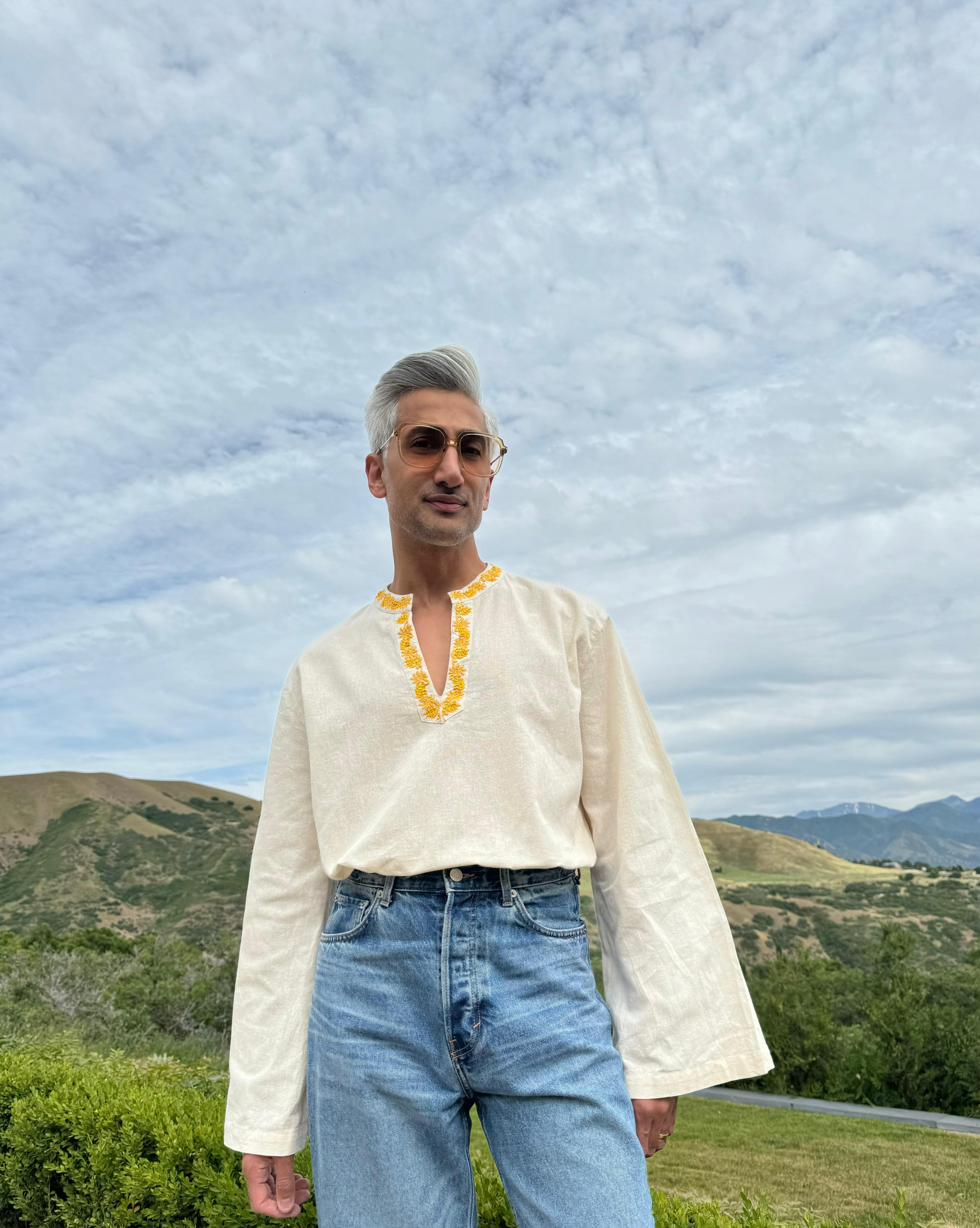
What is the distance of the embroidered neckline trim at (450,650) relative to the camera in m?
1.73

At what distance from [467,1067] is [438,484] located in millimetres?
1057

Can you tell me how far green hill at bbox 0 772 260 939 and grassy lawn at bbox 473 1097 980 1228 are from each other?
51.0ft

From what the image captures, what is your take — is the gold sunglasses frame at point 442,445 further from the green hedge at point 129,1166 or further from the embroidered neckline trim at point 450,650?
the green hedge at point 129,1166

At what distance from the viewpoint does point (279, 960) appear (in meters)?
1.82

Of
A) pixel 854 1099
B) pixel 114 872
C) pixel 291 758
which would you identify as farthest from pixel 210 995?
pixel 114 872

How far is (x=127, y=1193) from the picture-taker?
11.6 ft

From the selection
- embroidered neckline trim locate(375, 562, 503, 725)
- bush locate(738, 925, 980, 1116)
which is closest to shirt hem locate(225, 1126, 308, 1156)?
embroidered neckline trim locate(375, 562, 503, 725)

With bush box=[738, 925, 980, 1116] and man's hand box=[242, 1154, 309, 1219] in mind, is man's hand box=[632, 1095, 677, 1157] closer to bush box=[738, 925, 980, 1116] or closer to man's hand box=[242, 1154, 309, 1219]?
man's hand box=[242, 1154, 309, 1219]

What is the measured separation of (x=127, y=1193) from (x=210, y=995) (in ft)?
38.6

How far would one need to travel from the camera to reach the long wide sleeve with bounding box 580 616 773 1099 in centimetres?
159

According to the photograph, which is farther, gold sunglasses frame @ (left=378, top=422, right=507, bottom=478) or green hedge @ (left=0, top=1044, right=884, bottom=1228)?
green hedge @ (left=0, top=1044, right=884, bottom=1228)

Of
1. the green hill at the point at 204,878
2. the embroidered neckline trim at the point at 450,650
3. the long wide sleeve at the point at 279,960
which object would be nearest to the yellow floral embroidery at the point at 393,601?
the embroidered neckline trim at the point at 450,650

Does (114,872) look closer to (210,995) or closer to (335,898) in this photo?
→ (210,995)

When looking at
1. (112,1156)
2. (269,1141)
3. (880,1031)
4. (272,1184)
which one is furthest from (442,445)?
(880,1031)
